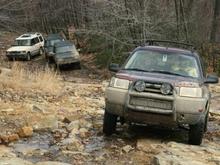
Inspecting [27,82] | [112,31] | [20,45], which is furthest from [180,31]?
[27,82]

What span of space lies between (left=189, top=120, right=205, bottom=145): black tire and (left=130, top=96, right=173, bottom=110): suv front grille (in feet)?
2.15

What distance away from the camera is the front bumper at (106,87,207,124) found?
8.46m

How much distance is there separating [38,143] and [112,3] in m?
20.2

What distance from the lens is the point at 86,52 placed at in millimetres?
39125

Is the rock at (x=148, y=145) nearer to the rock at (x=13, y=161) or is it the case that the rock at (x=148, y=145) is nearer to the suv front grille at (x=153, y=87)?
the suv front grille at (x=153, y=87)

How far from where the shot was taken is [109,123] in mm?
9320

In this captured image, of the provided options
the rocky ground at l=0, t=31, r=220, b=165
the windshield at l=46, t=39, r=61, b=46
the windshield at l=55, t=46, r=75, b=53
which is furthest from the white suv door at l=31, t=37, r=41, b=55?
the rocky ground at l=0, t=31, r=220, b=165

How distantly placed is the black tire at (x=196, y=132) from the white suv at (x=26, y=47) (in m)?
30.6

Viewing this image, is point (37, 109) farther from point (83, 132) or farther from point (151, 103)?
point (151, 103)

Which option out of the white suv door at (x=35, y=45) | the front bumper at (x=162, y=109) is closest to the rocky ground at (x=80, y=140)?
the front bumper at (x=162, y=109)

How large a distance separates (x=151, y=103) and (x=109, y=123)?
44.5 inches

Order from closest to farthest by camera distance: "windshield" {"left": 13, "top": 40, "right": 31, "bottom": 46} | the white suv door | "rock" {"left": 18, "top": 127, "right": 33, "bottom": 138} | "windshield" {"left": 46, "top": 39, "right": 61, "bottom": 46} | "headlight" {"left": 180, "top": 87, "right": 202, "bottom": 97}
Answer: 1. "headlight" {"left": 180, "top": 87, "right": 202, "bottom": 97}
2. "rock" {"left": 18, "top": 127, "right": 33, "bottom": 138}
3. "windshield" {"left": 46, "top": 39, "right": 61, "bottom": 46}
4. "windshield" {"left": 13, "top": 40, "right": 31, "bottom": 46}
5. the white suv door

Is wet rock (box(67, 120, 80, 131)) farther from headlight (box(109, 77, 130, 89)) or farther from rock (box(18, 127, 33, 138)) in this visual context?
headlight (box(109, 77, 130, 89))

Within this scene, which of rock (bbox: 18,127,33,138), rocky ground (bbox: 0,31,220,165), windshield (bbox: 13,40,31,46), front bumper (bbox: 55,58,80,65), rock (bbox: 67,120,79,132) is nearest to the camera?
rocky ground (bbox: 0,31,220,165)
